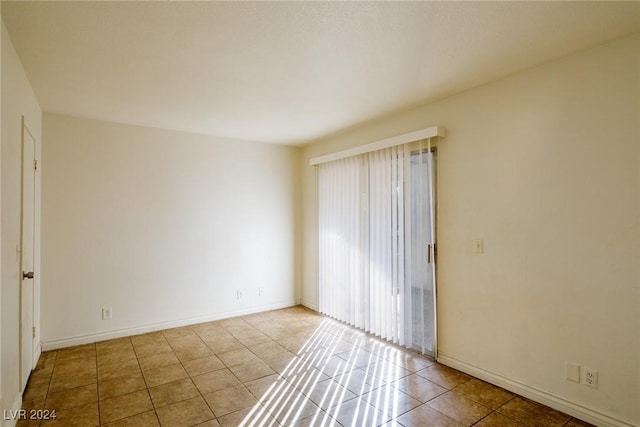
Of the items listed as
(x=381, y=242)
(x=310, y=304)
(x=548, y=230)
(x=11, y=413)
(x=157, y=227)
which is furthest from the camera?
(x=310, y=304)

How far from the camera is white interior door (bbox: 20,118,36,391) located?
2.48 meters

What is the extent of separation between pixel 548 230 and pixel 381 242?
164 centimetres

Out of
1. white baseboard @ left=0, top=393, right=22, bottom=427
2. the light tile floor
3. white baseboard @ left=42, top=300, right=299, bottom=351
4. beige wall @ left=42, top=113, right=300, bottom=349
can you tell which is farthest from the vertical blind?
white baseboard @ left=0, top=393, right=22, bottom=427

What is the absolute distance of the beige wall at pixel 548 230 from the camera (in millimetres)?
2086

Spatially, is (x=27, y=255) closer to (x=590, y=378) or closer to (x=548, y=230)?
(x=548, y=230)

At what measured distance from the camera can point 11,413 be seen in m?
2.12

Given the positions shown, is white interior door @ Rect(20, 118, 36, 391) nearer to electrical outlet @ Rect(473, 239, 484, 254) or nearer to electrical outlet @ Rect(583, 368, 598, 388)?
electrical outlet @ Rect(473, 239, 484, 254)

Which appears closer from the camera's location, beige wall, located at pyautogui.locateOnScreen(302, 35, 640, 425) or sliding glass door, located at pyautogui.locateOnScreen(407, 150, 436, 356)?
beige wall, located at pyautogui.locateOnScreen(302, 35, 640, 425)

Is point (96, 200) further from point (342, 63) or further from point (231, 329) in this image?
point (342, 63)

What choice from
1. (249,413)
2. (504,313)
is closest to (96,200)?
(249,413)

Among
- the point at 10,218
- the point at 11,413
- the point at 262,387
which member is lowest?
the point at 262,387

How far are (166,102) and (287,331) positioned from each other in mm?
2782

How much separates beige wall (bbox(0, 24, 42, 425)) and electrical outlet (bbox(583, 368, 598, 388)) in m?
3.50

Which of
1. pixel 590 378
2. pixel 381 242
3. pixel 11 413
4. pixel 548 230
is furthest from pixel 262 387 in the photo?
pixel 548 230
